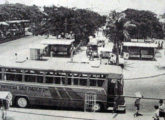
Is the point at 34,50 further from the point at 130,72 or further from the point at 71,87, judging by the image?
the point at 71,87

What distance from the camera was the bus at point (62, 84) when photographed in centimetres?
1403

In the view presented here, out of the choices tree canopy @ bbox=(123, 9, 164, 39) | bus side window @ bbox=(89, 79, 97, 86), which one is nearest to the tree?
tree canopy @ bbox=(123, 9, 164, 39)

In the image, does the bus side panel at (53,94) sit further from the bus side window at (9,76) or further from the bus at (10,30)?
the bus at (10,30)

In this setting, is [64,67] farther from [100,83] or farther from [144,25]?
[144,25]

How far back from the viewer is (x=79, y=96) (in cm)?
1423

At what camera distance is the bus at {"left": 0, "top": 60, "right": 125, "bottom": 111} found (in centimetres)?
1403

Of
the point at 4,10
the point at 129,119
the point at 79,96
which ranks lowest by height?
the point at 129,119

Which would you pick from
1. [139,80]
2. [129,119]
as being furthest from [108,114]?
[139,80]

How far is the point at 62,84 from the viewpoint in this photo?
14164 millimetres

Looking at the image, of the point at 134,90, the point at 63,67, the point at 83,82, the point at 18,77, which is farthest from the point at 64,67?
the point at 134,90

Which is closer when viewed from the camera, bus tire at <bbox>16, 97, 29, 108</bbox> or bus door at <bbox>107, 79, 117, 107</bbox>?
bus door at <bbox>107, 79, 117, 107</bbox>

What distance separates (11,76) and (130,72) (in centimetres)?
1344

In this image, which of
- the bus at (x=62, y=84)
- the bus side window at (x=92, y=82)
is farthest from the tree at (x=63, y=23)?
the bus side window at (x=92, y=82)

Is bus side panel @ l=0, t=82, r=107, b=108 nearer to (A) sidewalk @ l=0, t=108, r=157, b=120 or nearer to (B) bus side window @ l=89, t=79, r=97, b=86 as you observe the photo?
(B) bus side window @ l=89, t=79, r=97, b=86
